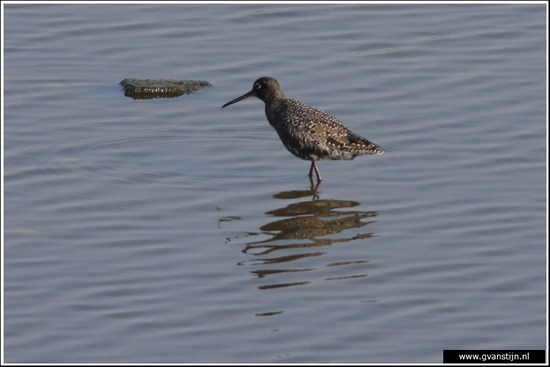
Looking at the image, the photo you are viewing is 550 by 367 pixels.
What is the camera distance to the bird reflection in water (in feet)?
29.8

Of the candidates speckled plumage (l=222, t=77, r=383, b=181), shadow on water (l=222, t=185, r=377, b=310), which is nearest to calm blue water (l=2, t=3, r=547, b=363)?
shadow on water (l=222, t=185, r=377, b=310)

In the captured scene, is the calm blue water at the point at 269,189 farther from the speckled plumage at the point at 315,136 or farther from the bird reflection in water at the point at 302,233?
the speckled plumage at the point at 315,136

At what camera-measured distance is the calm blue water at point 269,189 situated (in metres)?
7.86

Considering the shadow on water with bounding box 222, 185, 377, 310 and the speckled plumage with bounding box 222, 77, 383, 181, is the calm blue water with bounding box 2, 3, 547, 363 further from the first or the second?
the speckled plumage with bounding box 222, 77, 383, 181

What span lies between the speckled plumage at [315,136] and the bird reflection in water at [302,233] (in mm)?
738

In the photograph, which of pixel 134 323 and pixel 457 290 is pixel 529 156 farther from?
pixel 134 323

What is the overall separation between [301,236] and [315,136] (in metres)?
2.52

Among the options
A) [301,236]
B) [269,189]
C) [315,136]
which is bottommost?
[301,236]

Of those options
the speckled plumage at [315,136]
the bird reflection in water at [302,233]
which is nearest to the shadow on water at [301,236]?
the bird reflection in water at [302,233]

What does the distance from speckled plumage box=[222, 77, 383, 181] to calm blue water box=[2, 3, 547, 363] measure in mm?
305

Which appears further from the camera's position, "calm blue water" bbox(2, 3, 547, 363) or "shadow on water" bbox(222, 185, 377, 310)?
"shadow on water" bbox(222, 185, 377, 310)

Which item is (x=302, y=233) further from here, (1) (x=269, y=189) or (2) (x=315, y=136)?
(2) (x=315, y=136)

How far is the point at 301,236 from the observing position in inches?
392

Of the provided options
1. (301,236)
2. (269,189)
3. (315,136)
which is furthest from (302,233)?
(315,136)
